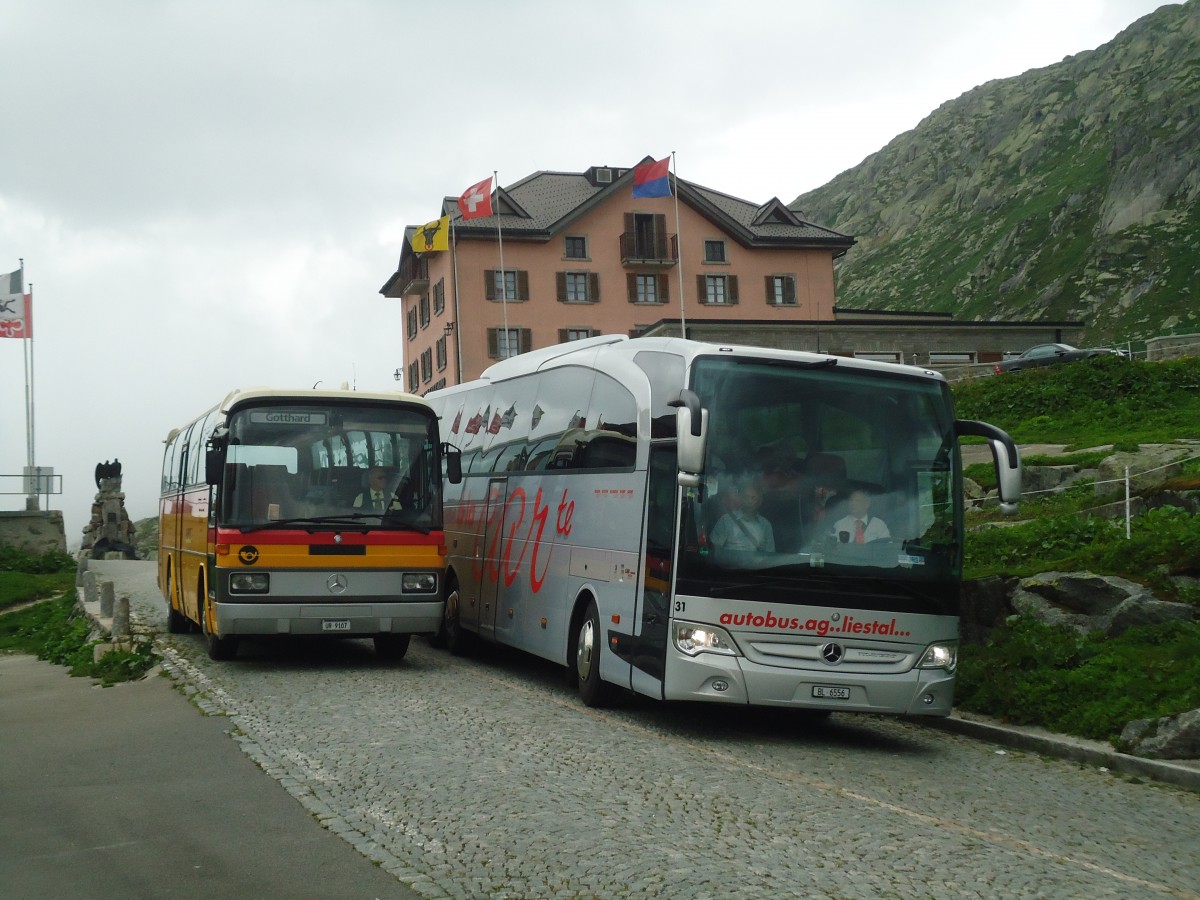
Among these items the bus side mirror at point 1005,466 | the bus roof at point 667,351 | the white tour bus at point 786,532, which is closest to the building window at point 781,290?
the bus roof at point 667,351

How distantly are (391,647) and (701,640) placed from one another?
6.43 m

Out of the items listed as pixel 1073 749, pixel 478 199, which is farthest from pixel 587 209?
pixel 1073 749

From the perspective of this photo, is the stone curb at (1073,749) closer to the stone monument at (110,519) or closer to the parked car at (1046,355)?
the parked car at (1046,355)

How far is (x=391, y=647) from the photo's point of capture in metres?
16.5

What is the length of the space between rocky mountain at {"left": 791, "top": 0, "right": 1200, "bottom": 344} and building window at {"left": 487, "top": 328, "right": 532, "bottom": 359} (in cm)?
5475

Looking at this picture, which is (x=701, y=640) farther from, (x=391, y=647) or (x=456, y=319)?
(x=456, y=319)

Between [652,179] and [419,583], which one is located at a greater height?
[652,179]

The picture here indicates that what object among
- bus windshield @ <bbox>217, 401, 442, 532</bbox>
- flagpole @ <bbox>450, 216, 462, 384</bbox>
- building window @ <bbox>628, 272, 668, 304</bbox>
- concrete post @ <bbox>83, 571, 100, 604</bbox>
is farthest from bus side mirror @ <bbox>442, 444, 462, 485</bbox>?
building window @ <bbox>628, 272, 668, 304</bbox>

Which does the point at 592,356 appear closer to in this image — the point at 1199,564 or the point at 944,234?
the point at 1199,564

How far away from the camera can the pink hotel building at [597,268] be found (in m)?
63.5

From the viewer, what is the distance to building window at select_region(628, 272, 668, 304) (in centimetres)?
6631

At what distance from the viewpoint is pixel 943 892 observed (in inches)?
255

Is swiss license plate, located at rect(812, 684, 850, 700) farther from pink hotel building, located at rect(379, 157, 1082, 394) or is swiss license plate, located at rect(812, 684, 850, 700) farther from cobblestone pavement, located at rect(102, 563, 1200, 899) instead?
pink hotel building, located at rect(379, 157, 1082, 394)

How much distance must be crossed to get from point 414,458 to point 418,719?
14.8 ft
